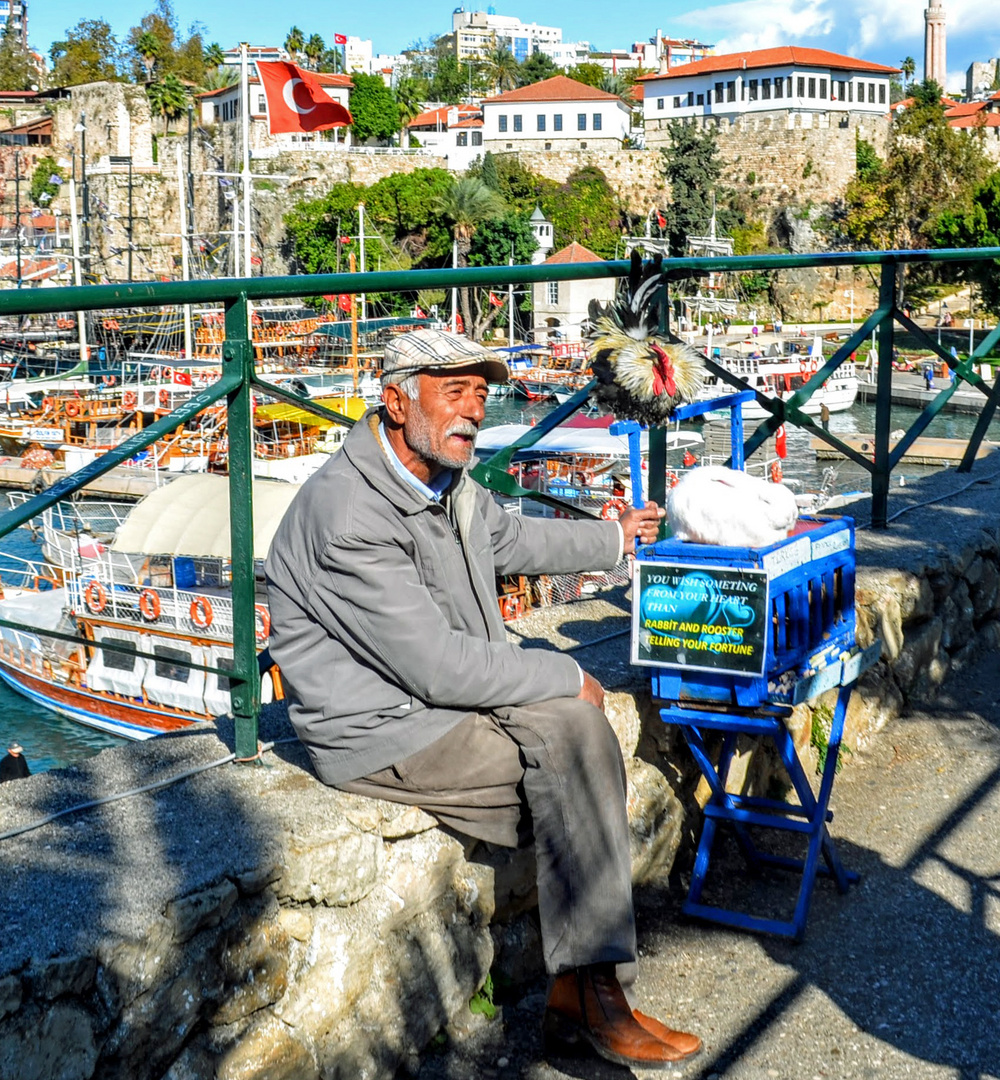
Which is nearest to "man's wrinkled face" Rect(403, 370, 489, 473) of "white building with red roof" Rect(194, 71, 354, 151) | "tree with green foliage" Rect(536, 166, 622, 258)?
"tree with green foliage" Rect(536, 166, 622, 258)

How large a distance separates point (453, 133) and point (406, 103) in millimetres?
5564

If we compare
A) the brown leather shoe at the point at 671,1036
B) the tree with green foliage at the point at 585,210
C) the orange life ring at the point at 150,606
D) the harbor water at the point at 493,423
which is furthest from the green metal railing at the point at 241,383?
the tree with green foliage at the point at 585,210

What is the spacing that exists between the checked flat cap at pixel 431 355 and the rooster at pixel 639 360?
0.67 metres

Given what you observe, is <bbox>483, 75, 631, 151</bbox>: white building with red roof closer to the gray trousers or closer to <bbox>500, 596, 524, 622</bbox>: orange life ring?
<bbox>500, 596, 524, 622</bbox>: orange life ring

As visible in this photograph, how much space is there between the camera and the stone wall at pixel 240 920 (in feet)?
5.33

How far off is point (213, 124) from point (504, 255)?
58.6 ft

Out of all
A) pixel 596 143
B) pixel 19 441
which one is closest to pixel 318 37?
pixel 596 143

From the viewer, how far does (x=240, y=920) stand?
185 cm

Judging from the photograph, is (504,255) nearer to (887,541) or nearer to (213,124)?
(213,124)

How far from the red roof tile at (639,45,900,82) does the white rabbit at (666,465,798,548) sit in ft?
204

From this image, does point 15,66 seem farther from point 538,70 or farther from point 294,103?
point 294,103

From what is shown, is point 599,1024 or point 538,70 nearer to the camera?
point 599,1024

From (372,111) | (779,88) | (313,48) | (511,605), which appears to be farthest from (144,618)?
(313,48)

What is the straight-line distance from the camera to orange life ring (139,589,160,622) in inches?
659
